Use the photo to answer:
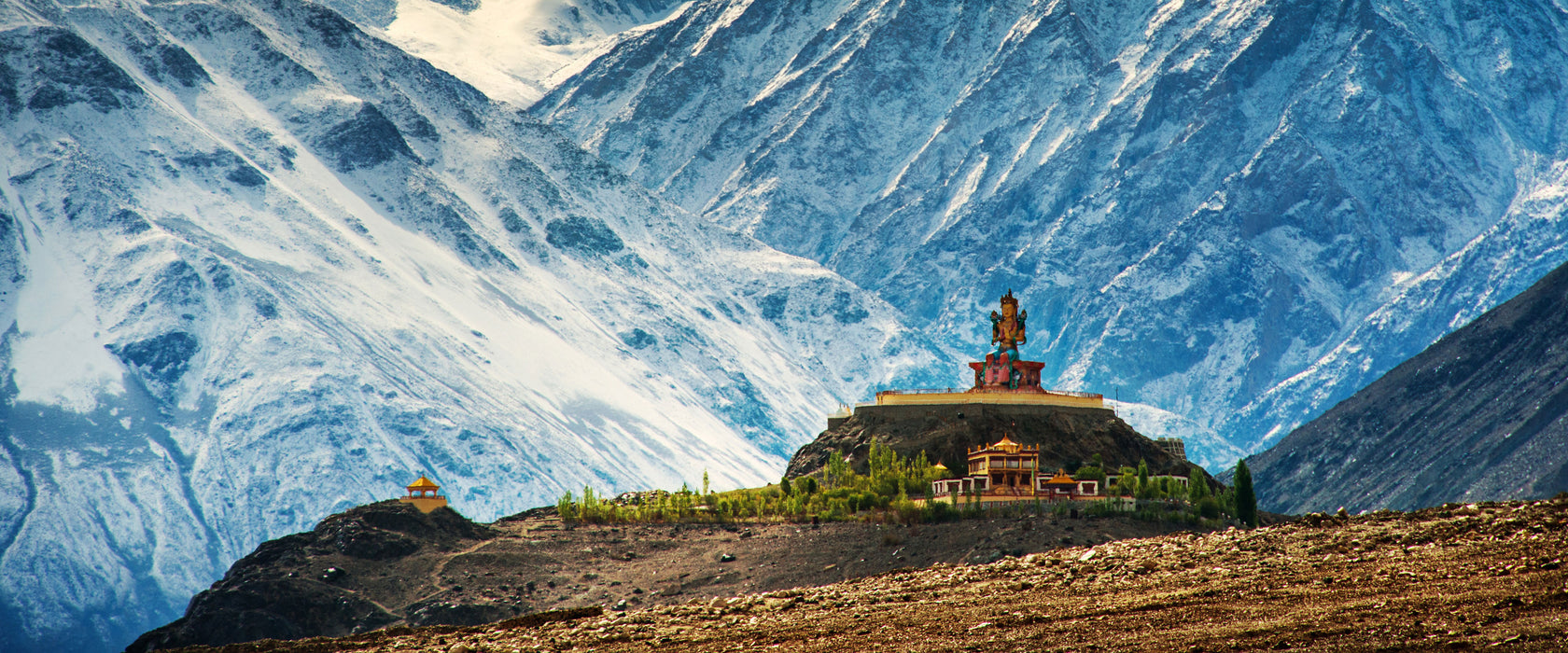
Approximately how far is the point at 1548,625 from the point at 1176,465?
64.1 m

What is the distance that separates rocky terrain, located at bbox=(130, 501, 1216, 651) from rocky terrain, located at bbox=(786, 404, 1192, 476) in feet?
50.1

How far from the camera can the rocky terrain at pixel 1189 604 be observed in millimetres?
39594

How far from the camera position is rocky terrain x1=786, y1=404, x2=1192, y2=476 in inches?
4048

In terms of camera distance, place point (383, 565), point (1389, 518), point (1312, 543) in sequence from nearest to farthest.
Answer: point (1312, 543)
point (1389, 518)
point (383, 565)

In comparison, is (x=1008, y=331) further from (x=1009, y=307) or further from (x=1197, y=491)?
(x=1197, y=491)

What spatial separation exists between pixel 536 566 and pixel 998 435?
30.3 metres

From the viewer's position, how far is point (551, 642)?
51375mm

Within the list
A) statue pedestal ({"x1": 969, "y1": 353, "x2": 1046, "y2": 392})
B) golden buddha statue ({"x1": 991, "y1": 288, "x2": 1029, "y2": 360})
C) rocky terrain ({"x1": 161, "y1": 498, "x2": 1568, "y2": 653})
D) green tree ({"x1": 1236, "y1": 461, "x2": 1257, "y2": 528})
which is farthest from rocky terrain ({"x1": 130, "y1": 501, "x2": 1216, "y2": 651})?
golden buddha statue ({"x1": 991, "y1": 288, "x2": 1029, "y2": 360})

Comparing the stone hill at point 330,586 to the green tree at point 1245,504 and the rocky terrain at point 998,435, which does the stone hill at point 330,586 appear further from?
the green tree at point 1245,504

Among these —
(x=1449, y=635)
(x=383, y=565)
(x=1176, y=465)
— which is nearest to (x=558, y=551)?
(x=383, y=565)

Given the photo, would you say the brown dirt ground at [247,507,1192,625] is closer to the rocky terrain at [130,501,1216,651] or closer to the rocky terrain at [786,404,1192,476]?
the rocky terrain at [130,501,1216,651]

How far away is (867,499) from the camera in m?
94.2

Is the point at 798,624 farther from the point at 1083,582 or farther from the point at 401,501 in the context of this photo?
the point at 401,501

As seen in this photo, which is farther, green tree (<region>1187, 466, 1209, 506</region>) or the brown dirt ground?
green tree (<region>1187, 466, 1209, 506</region>)
